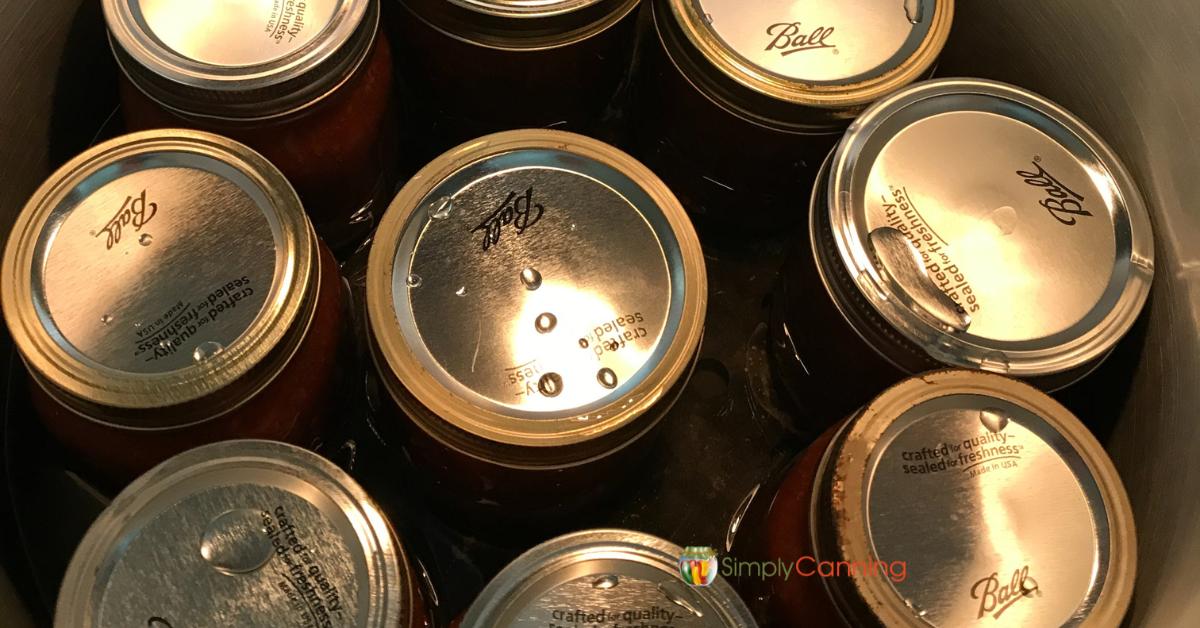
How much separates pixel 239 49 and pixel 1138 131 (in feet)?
3.09

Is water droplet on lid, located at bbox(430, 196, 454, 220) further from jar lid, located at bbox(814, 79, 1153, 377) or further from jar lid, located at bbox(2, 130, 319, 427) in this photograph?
jar lid, located at bbox(814, 79, 1153, 377)

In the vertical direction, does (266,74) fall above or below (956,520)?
above

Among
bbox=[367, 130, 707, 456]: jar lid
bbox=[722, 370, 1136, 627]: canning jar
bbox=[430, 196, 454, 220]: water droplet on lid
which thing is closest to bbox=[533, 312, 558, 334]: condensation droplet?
bbox=[367, 130, 707, 456]: jar lid

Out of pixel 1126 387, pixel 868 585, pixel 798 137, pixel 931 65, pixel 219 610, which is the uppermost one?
pixel 931 65

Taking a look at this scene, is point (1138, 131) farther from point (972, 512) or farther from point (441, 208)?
point (441, 208)

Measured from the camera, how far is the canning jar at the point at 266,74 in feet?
2.71

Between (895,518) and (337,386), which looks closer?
(895,518)

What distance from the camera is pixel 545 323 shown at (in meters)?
0.80

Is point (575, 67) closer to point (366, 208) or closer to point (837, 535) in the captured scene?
point (366, 208)

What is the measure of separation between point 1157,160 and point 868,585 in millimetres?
594

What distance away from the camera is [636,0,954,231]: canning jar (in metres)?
0.91

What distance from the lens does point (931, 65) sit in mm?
965

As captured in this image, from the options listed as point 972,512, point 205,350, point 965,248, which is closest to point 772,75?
point 965,248

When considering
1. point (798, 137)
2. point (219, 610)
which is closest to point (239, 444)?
point (219, 610)
